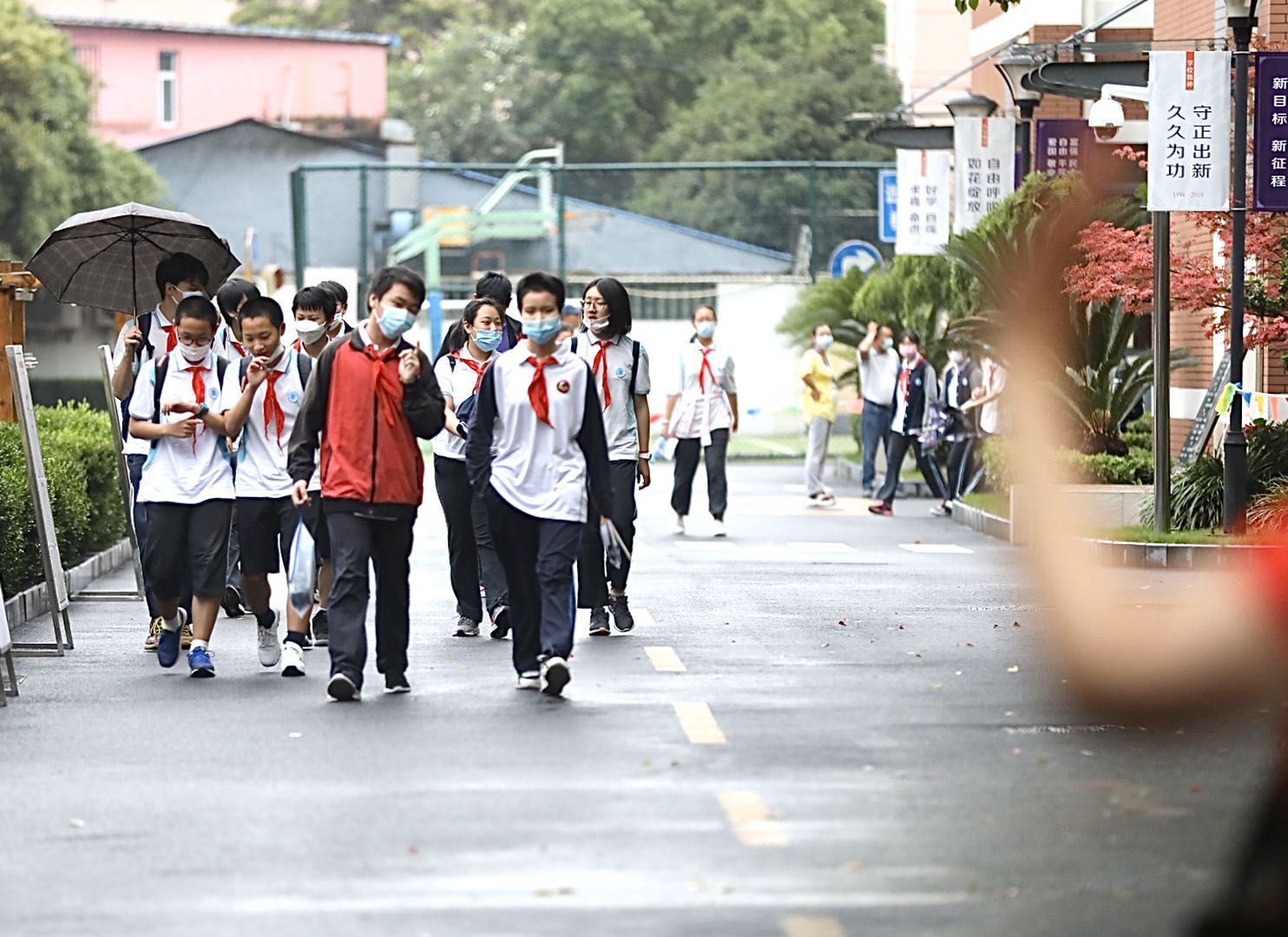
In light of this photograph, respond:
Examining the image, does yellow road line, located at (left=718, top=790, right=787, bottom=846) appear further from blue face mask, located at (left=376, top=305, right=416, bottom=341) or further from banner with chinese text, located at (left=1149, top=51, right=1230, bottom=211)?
banner with chinese text, located at (left=1149, top=51, right=1230, bottom=211)

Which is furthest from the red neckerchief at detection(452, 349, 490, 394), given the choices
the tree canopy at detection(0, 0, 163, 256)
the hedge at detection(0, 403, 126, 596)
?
the tree canopy at detection(0, 0, 163, 256)

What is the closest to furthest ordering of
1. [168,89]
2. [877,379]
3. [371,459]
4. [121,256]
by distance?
[371,459] → [121,256] → [877,379] → [168,89]

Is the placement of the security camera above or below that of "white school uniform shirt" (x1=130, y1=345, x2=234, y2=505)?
above

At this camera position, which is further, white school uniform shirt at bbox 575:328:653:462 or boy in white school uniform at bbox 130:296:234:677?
white school uniform shirt at bbox 575:328:653:462

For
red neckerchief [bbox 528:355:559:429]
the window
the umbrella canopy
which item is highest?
the window

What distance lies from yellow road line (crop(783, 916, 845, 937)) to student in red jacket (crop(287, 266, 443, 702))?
4273mm

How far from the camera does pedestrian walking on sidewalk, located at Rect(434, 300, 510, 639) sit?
492 inches

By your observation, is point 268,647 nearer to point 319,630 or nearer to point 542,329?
point 319,630

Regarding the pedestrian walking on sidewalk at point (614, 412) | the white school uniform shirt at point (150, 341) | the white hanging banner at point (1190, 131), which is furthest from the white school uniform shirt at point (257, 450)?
the white hanging banner at point (1190, 131)

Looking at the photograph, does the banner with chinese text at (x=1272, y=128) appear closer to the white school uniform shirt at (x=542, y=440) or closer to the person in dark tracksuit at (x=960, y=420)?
the person in dark tracksuit at (x=960, y=420)

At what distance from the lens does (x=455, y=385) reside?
1300cm

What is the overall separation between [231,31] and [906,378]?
124 feet

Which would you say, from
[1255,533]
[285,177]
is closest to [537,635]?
[1255,533]

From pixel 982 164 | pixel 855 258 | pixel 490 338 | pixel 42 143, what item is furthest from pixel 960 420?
pixel 42 143
